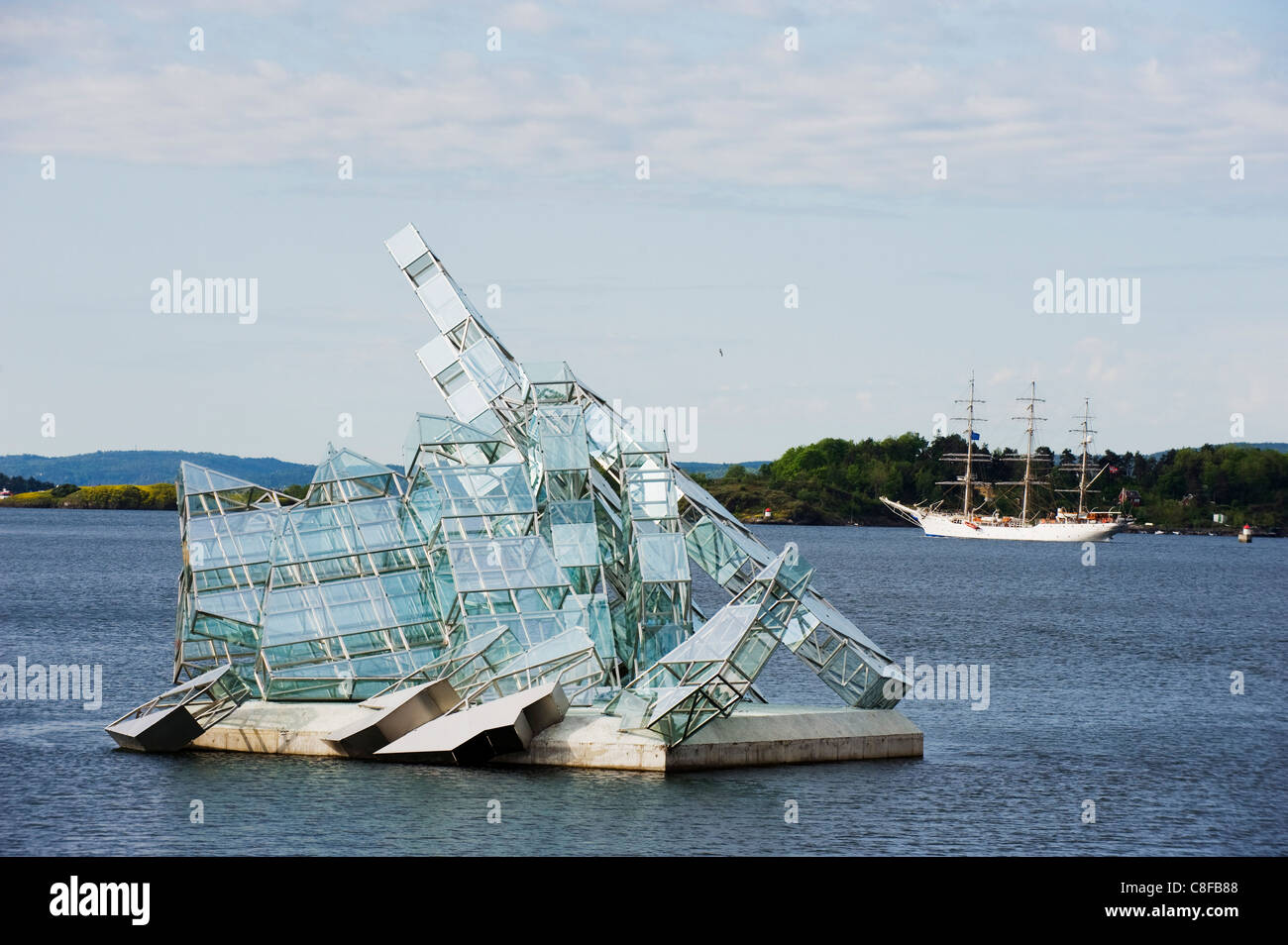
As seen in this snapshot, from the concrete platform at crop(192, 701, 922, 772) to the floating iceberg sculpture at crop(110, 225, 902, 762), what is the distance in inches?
22.5

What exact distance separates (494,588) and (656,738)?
23.2 feet

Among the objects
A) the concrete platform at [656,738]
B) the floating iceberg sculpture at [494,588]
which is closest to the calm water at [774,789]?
the concrete platform at [656,738]

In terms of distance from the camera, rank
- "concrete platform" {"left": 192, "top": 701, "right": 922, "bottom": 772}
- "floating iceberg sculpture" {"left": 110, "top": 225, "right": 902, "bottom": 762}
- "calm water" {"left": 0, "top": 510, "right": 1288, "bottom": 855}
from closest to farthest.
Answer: "calm water" {"left": 0, "top": 510, "right": 1288, "bottom": 855}, "concrete platform" {"left": 192, "top": 701, "right": 922, "bottom": 772}, "floating iceberg sculpture" {"left": 110, "top": 225, "right": 902, "bottom": 762}

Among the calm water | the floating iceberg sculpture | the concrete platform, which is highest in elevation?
the floating iceberg sculpture

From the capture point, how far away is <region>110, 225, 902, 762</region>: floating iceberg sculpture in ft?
143

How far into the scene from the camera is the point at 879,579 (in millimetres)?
147375

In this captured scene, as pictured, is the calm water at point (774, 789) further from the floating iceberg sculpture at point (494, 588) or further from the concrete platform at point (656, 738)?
the floating iceberg sculpture at point (494, 588)

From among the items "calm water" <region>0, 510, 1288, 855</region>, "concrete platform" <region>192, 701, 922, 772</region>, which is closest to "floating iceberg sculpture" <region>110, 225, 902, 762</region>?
"concrete platform" <region>192, 701, 922, 772</region>

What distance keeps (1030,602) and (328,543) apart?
83.6m

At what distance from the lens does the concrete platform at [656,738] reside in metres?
42.7

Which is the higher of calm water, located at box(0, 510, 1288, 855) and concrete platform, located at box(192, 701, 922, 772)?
concrete platform, located at box(192, 701, 922, 772)

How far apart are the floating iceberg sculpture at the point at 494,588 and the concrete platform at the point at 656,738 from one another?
0.57 metres

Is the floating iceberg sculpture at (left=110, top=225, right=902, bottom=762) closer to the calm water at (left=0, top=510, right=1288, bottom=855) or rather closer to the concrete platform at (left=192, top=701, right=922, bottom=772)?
the concrete platform at (left=192, top=701, right=922, bottom=772)
